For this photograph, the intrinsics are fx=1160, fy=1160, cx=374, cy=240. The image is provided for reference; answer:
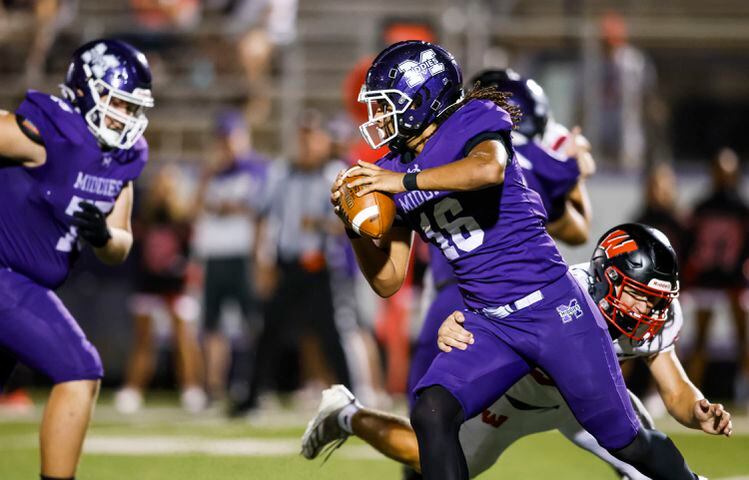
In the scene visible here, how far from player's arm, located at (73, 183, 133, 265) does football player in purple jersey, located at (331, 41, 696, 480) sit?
3.80 ft

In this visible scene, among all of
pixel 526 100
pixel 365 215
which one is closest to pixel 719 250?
pixel 526 100

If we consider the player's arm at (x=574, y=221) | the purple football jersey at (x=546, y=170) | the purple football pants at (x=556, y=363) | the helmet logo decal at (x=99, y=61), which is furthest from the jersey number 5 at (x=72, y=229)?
the player's arm at (x=574, y=221)

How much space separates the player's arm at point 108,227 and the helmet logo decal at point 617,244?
1.94 meters

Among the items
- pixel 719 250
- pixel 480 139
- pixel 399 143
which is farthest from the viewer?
pixel 719 250

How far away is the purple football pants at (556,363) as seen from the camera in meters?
3.86

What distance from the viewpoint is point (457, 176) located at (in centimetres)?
368

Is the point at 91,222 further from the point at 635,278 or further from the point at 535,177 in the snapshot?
the point at 635,278

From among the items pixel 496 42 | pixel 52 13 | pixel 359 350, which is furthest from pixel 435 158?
pixel 52 13

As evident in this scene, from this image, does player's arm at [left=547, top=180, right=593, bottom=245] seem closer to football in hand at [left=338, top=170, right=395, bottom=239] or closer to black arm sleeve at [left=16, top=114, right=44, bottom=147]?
football in hand at [left=338, top=170, right=395, bottom=239]

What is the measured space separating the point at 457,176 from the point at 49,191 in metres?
1.78

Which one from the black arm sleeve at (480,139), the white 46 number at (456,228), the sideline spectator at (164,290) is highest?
the black arm sleeve at (480,139)

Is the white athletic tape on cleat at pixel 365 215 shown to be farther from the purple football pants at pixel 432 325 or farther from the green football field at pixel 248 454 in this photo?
the green football field at pixel 248 454

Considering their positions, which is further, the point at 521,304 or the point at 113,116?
the point at 113,116

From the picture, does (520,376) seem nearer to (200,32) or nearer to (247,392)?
(247,392)
